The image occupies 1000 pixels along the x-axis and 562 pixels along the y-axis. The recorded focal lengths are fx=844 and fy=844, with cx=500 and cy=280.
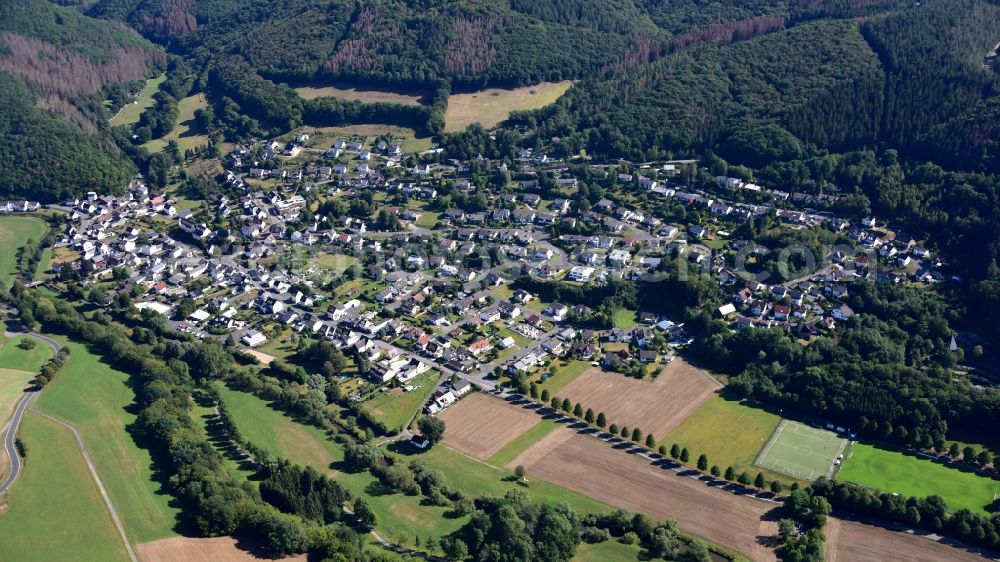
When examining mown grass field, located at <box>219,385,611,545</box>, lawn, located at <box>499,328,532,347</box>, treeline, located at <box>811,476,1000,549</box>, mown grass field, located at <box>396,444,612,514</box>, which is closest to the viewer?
treeline, located at <box>811,476,1000,549</box>

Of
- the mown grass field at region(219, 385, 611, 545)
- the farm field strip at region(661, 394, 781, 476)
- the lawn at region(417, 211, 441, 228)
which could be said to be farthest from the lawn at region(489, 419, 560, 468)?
the lawn at region(417, 211, 441, 228)

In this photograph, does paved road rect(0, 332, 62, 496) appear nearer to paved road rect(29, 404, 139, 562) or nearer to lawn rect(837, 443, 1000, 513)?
paved road rect(29, 404, 139, 562)

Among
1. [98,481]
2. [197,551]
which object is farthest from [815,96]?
[98,481]

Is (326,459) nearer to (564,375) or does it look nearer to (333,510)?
(333,510)

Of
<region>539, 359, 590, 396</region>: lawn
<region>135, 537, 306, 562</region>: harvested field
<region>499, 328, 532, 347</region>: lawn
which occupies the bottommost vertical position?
<region>539, 359, 590, 396</region>: lawn

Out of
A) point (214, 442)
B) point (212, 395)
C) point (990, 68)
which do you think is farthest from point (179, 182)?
point (990, 68)

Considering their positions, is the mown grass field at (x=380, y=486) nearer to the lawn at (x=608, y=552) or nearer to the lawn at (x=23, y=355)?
the lawn at (x=608, y=552)

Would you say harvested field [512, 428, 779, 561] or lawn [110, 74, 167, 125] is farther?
lawn [110, 74, 167, 125]

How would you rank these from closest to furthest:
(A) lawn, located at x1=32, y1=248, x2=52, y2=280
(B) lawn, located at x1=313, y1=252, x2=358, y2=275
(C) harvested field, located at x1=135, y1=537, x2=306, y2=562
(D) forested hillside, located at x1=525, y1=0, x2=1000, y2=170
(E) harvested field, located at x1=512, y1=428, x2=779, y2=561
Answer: (C) harvested field, located at x1=135, y1=537, x2=306, y2=562 → (E) harvested field, located at x1=512, y1=428, x2=779, y2=561 → (A) lawn, located at x1=32, y1=248, x2=52, y2=280 → (B) lawn, located at x1=313, y1=252, x2=358, y2=275 → (D) forested hillside, located at x1=525, y1=0, x2=1000, y2=170
